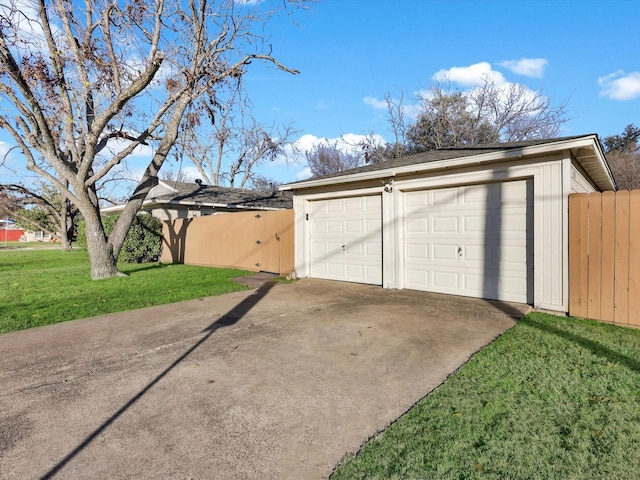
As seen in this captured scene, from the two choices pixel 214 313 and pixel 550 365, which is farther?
pixel 214 313

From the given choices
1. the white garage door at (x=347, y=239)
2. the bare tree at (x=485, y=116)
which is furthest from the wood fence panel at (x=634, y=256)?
the bare tree at (x=485, y=116)

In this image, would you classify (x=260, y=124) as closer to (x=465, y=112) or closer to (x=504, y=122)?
(x=465, y=112)

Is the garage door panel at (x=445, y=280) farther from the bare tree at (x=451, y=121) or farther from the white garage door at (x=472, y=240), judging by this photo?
the bare tree at (x=451, y=121)

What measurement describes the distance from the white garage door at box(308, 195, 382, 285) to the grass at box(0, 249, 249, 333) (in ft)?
7.36

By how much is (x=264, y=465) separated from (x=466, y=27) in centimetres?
1395

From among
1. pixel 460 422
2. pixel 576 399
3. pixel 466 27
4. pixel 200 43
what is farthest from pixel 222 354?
pixel 466 27

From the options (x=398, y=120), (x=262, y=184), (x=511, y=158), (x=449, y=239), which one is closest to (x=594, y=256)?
(x=511, y=158)

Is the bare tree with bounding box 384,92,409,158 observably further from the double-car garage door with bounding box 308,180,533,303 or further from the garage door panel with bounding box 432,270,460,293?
the garage door panel with bounding box 432,270,460,293

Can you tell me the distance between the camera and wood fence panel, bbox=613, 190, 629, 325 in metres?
4.85

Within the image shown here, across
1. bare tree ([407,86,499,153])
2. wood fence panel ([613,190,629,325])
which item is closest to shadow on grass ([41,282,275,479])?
wood fence panel ([613,190,629,325])

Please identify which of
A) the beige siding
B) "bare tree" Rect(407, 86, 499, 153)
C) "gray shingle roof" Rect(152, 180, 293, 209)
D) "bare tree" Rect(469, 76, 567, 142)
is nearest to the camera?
the beige siding

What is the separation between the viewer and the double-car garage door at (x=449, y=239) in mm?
5988

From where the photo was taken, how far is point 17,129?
975 centimetres

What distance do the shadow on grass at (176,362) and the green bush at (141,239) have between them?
849 cm
